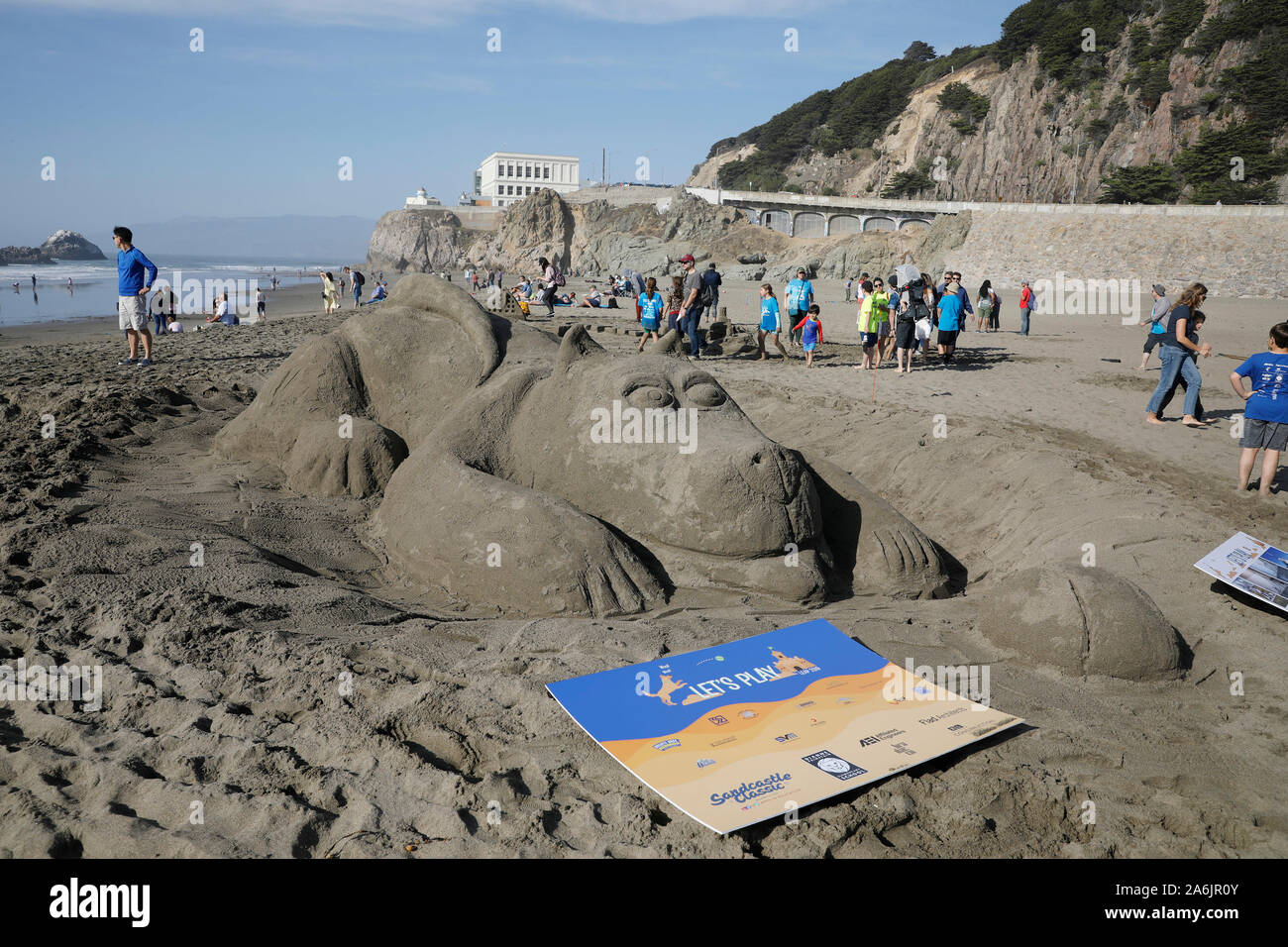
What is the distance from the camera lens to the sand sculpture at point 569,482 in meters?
4.75

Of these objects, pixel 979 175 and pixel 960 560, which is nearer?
pixel 960 560

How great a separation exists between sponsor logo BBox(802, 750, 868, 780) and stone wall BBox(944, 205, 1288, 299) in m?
38.3

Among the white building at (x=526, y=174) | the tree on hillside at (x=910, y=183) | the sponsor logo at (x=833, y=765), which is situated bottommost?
the sponsor logo at (x=833, y=765)

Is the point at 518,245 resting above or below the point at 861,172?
below

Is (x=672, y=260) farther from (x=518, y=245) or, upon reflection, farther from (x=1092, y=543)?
(x=1092, y=543)

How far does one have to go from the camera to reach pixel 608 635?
4137 millimetres

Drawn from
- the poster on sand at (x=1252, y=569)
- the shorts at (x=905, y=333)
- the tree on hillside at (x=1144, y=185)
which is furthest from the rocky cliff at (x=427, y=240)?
the poster on sand at (x=1252, y=569)

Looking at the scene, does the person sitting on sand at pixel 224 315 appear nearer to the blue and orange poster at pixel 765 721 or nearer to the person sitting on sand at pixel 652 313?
the person sitting on sand at pixel 652 313

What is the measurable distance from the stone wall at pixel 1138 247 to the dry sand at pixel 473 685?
33490mm

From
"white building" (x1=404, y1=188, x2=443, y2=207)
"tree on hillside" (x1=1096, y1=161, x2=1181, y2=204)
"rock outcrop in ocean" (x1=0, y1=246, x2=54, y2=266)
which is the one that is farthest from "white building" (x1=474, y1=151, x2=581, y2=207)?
"tree on hillside" (x1=1096, y1=161, x2=1181, y2=204)

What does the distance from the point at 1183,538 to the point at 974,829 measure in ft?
11.5

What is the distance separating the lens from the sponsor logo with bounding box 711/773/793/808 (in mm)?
2804

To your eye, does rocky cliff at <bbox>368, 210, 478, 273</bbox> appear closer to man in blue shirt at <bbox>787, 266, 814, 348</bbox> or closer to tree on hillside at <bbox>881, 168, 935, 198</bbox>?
tree on hillside at <bbox>881, 168, 935, 198</bbox>
